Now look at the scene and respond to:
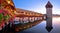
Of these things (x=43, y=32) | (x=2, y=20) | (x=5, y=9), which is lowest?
(x=43, y=32)

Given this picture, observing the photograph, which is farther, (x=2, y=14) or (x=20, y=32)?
(x=20, y=32)

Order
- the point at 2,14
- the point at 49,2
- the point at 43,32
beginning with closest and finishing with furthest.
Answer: the point at 2,14 < the point at 43,32 < the point at 49,2

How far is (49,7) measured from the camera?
9.42 m

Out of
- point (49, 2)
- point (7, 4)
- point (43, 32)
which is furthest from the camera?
point (49, 2)

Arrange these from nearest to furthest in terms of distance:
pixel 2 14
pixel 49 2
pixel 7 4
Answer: pixel 2 14 < pixel 7 4 < pixel 49 2

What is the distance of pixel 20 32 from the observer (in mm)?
5512

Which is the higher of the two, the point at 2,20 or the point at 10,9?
the point at 10,9

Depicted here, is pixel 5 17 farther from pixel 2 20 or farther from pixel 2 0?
pixel 2 0

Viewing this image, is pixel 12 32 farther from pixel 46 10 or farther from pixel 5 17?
pixel 46 10

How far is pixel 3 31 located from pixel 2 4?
0.92 meters

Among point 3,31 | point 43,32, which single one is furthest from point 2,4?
point 43,32

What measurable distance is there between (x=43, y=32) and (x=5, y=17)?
7.50 feet

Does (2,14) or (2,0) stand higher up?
(2,0)

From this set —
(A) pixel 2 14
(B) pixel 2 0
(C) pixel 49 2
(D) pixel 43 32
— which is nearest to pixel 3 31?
(A) pixel 2 14
